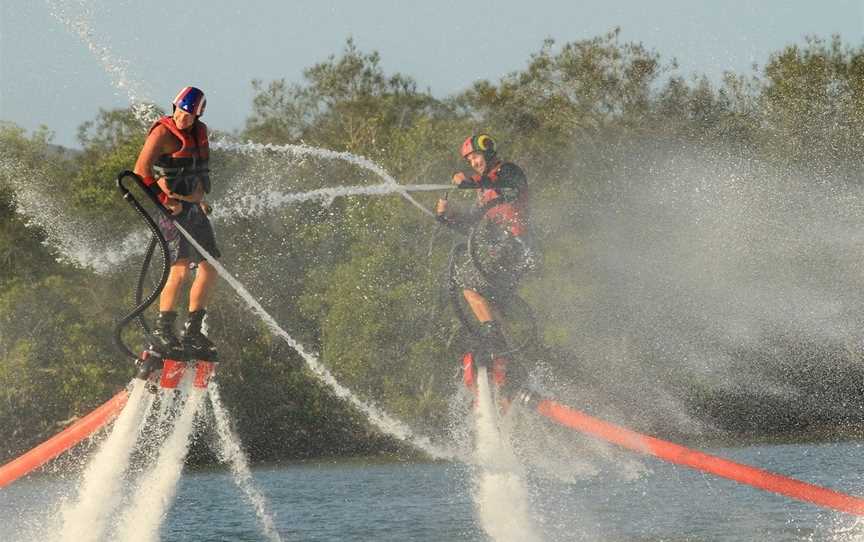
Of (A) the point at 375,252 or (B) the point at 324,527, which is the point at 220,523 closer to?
(B) the point at 324,527

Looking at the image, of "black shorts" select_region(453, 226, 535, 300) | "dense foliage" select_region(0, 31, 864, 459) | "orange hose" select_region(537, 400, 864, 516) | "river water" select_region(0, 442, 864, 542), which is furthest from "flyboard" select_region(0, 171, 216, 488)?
"dense foliage" select_region(0, 31, 864, 459)

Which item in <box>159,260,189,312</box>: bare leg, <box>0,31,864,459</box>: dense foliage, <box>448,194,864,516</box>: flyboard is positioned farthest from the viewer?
<box>0,31,864,459</box>: dense foliage

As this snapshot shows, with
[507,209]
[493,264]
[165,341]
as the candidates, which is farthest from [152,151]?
[493,264]

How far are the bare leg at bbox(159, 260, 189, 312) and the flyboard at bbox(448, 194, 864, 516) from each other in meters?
3.71

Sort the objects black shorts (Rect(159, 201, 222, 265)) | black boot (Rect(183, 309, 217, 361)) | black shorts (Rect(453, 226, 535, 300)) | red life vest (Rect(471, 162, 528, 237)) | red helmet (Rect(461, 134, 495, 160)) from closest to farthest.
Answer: black shorts (Rect(159, 201, 222, 265))
black boot (Rect(183, 309, 217, 361))
red helmet (Rect(461, 134, 495, 160))
red life vest (Rect(471, 162, 528, 237))
black shorts (Rect(453, 226, 535, 300))

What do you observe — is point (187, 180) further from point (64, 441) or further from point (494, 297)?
point (494, 297)

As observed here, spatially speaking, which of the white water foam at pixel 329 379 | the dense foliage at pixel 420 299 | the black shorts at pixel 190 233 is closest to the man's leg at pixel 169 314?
the black shorts at pixel 190 233

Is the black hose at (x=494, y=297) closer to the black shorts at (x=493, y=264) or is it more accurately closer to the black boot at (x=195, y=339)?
the black shorts at (x=493, y=264)

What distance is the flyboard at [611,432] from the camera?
55.8 ft

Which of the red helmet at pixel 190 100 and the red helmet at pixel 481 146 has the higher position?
the red helmet at pixel 190 100

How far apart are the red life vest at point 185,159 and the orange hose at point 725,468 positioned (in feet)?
18.5

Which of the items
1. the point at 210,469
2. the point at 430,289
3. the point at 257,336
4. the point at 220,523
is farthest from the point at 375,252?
the point at 220,523

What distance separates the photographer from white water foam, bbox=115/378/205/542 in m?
17.8

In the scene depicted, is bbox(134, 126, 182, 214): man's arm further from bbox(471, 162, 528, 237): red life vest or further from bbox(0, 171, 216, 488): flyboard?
bbox(471, 162, 528, 237): red life vest
